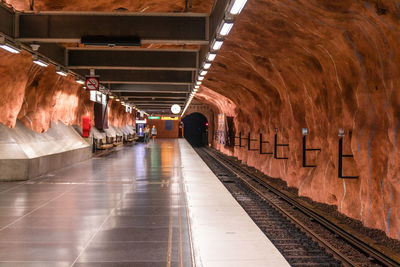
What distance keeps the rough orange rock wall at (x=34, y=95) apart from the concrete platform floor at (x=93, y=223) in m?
2.61

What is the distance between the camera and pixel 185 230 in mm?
6023

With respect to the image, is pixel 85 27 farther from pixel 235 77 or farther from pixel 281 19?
pixel 235 77

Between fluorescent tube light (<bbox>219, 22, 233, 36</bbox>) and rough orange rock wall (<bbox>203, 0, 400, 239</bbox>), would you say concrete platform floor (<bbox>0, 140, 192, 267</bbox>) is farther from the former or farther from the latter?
rough orange rock wall (<bbox>203, 0, 400, 239</bbox>)

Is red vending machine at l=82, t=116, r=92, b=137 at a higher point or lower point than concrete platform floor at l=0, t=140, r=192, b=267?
higher

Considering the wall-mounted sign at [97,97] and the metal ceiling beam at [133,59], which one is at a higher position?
the metal ceiling beam at [133,59]

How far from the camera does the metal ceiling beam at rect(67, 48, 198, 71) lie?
11.9 meters

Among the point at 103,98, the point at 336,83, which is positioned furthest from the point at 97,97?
the point at 336,83

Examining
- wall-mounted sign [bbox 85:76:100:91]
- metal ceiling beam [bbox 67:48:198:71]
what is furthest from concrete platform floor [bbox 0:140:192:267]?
metal ceiling beam [bbox 67:48:198:71]

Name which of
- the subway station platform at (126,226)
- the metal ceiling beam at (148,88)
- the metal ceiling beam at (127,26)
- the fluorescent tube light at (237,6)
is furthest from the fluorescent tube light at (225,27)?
the metal ceiling beam at (148,88)

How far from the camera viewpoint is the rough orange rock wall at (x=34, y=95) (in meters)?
11.1

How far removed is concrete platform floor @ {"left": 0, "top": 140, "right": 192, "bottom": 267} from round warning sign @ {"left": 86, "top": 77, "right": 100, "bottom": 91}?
132 inches

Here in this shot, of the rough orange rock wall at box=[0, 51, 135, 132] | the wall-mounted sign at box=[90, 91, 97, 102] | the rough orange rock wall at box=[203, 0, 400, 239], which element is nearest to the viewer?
the rough orange rock wall at box=[203, 0, 400, 239]

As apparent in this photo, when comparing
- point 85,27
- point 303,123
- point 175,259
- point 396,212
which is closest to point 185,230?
point 175,259

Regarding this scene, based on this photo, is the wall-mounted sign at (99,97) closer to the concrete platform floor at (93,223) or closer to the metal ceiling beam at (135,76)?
the metal ceiling beam at (135,76)
